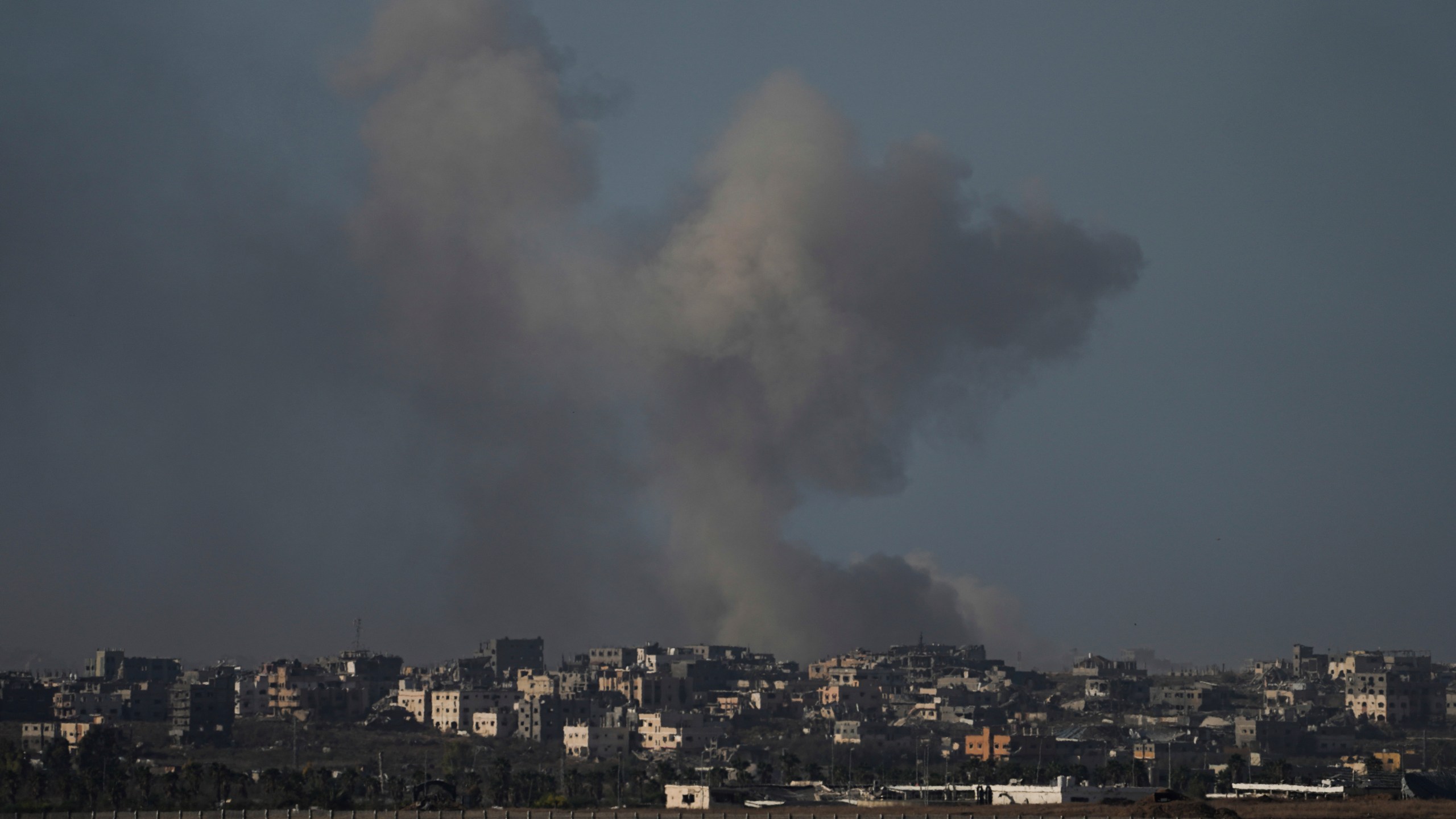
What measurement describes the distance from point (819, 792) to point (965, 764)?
32.6 meters

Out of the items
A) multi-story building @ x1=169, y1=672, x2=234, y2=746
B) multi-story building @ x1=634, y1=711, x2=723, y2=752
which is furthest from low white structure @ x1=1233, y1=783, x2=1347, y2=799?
multi-story building @ x1=169, y1=672, x2=234, y2=746

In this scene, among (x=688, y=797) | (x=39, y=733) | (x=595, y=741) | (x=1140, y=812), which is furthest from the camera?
(x=595, y=741)

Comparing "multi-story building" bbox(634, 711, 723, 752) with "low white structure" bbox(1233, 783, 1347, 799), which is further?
"multi-story building" bbox(634, 711, 723, 752)

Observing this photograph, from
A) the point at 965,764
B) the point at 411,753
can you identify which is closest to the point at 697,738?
the point at 411,753

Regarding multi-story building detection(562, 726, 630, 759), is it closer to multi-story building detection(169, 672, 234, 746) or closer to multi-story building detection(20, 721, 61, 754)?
multi-story building detection(169, 672, 234, 746)

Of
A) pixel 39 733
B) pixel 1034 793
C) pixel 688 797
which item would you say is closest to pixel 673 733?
pixel 39 733

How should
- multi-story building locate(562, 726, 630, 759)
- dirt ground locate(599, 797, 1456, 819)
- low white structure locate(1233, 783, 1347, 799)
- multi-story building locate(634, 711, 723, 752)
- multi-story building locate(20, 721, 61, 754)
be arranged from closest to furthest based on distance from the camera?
1. dirt ground locate(599, 797, 1456, 819)
2. low white structure locate(1233, 783, 1347, 799)
3. multi-story building locate(20, 721, 61, 754)
4. multi-story building locate(562, 726, 630, 759)
5. multi-story building locate(634, 711, 723, 752)

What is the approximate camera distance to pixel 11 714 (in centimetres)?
19625

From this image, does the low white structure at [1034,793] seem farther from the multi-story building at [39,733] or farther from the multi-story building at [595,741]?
the multi-story building at [39,733]

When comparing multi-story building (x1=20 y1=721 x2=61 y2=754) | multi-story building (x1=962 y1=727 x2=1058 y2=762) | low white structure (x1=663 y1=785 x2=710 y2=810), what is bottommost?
low white structure (x1=663 y1=785 x2=710 y2=810)

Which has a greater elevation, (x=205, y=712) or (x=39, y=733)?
(x=205, y=712)

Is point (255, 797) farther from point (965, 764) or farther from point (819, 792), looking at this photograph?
point (965, 764)

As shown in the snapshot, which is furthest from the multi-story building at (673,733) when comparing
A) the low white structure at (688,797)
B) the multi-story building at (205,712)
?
the low white structure at (688,797)

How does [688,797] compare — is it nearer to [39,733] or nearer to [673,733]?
[673,733]
